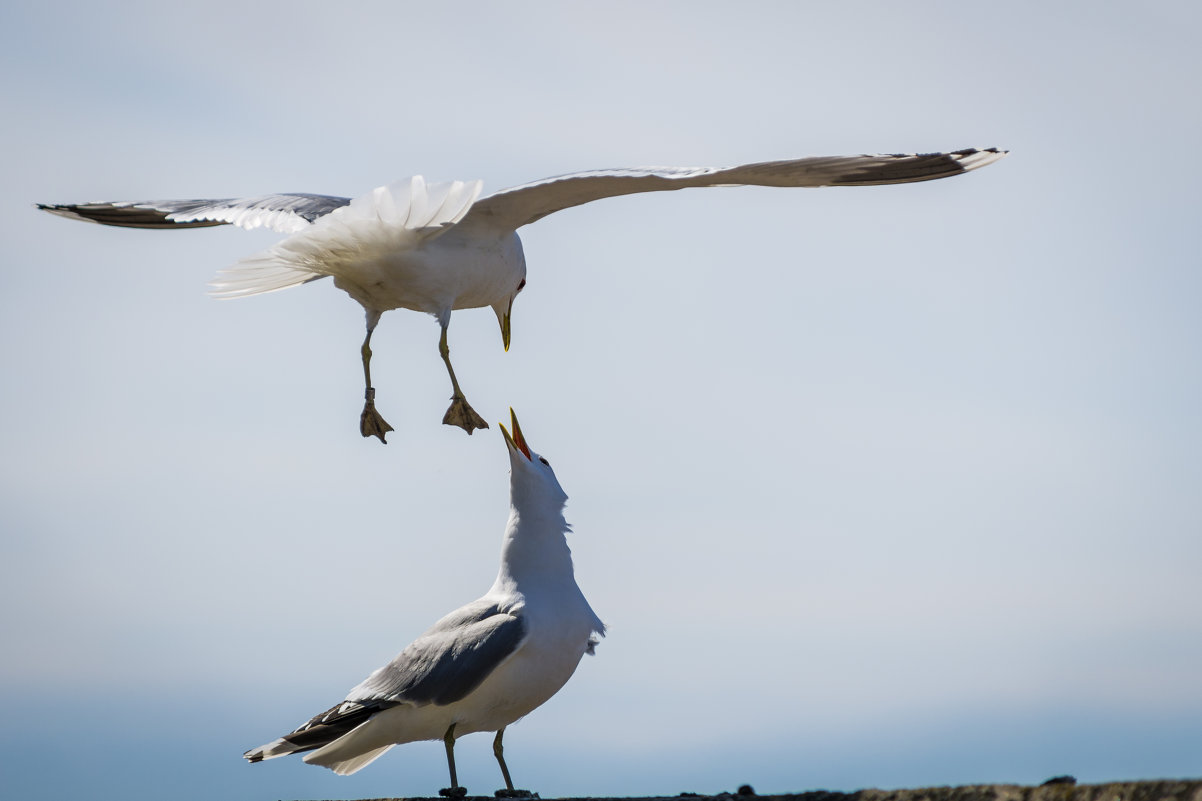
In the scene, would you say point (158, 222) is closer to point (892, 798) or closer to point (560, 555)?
point (560, 555)

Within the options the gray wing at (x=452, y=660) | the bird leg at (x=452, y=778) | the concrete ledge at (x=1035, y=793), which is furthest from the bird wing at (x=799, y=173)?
the concrete ledge at (x=1035, y=793)

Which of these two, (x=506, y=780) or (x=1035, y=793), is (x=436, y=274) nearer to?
(x=506, y=780)

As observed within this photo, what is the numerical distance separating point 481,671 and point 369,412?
8.39ft

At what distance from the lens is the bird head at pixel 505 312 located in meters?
8.17

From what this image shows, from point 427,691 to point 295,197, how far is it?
329cm

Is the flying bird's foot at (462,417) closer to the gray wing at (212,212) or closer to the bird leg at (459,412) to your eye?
the bird leg at (459,412)

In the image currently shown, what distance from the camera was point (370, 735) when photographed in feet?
18.1

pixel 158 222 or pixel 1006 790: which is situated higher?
pixel 158 222

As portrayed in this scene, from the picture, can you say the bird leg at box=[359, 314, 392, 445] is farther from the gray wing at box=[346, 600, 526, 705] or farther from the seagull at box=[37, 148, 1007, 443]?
the gray wing at box=[346, 600, 526, 705]

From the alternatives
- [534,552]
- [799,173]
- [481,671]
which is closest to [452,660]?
[481,671]

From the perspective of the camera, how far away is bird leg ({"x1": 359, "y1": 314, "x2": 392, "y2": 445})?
7.47m

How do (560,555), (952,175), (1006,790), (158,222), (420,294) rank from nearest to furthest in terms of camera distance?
(1006,790)
(560,555)
(952,175)
(420,294)
(158,222)

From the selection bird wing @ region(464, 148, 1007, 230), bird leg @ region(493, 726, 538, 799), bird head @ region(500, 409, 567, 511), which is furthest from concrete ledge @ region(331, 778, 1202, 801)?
bird wing @ region(464, 148, 1007, 230)

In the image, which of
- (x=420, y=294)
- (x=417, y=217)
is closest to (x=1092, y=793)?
(x=417, y=217)
